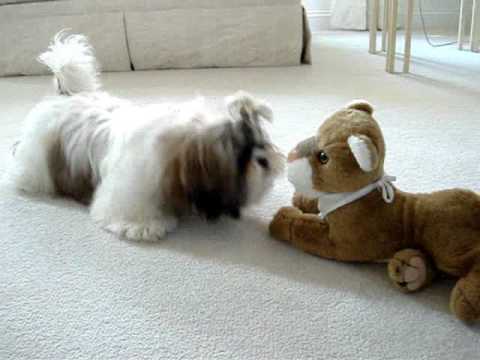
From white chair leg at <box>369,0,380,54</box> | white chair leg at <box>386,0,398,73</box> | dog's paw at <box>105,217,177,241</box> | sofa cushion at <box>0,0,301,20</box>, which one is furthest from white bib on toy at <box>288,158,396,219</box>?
white chair leg at <box>369,0,380,54</box>

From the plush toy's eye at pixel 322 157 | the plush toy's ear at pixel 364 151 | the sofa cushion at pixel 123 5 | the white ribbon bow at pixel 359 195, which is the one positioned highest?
the sofa cushion at pixel 123 5

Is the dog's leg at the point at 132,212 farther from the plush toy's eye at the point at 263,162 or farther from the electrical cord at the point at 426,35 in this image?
the electrical cord at the point at 426,35

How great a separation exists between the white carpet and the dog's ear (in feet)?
1.08

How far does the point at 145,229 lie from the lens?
52.2 inches

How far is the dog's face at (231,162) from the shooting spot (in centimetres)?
119

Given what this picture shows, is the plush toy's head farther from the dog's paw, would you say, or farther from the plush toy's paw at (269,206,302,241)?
the dog's paw

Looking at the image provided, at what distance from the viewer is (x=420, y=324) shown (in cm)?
99

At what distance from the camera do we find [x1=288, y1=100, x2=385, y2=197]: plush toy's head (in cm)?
104

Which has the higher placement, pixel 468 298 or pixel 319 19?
pixel 319 19

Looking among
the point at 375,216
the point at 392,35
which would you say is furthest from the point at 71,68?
the point at 392,35

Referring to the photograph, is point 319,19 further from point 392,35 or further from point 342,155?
point 342,155

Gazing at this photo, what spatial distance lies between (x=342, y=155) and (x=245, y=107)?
10.2 inches

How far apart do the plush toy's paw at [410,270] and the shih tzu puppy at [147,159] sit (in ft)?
1.24

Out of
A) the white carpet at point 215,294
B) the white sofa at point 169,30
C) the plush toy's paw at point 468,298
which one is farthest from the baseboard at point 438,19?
the plush toy's paw at point 468,298
